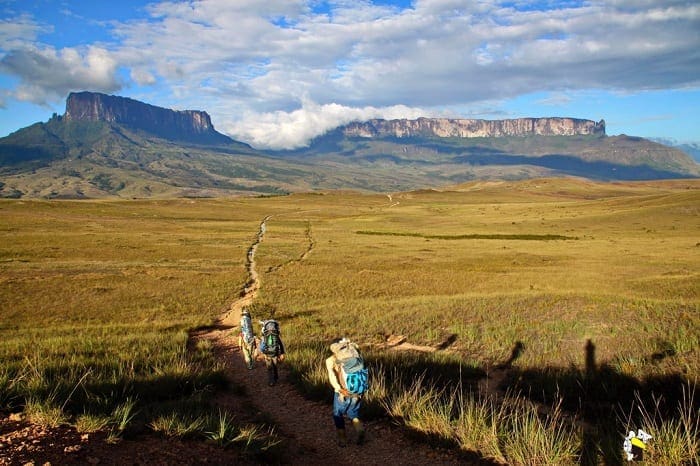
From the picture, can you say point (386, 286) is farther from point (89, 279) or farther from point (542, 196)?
point (542, 196)

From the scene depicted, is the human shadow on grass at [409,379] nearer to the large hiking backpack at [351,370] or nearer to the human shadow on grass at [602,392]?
the human shadow on grass at [602,392]

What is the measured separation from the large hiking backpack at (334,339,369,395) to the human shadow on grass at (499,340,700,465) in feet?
15.1

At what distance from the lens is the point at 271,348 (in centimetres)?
1319

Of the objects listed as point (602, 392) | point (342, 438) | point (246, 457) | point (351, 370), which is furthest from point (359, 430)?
point (602, 392)

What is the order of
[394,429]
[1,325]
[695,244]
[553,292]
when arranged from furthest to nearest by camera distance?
[695,244]
[553,292]
[1,325]
[394,429]

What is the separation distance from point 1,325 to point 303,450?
20.0m

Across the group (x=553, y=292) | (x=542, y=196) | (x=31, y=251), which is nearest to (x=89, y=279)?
(x=31, y=251)

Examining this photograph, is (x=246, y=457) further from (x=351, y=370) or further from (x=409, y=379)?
(x=409, y=379)

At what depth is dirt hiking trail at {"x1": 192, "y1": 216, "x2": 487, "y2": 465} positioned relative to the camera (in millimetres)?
8992

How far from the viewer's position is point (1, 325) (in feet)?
71.1

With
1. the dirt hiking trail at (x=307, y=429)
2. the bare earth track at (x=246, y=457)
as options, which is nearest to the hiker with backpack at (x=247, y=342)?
the dirt hiking trail at (x=307, y=429)

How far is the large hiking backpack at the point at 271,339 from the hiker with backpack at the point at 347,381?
4.15m

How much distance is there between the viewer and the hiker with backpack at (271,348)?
13.2m

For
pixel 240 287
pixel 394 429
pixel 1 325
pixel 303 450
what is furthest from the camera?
pixel 240 287
